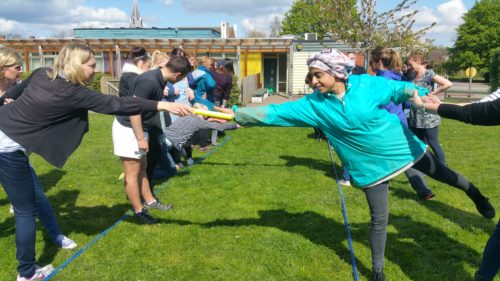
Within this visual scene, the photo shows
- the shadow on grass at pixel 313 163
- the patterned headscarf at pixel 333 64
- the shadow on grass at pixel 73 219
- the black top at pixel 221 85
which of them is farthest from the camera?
the black top at pixel 221 85

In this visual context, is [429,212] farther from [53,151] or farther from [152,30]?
[152,30]

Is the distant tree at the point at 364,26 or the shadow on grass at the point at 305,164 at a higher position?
the distant tree at the point at 364,26

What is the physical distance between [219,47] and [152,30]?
27.8ft

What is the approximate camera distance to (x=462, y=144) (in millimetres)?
10773

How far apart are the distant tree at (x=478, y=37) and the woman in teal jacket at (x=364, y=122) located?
206 ft

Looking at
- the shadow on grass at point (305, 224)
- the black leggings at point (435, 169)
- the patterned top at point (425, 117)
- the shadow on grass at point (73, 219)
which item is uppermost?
the patterned top at point (425, 117)

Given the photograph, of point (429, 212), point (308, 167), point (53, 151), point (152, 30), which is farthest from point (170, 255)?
point (152, 30)

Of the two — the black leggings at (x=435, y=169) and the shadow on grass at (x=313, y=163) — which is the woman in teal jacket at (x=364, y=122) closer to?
the black leggings at (x=435, y=169)

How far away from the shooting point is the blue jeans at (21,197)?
3.60m

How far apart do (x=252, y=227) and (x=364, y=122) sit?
2371 millimetres

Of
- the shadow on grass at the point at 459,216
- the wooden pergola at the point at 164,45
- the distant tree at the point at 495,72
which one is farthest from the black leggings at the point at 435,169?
the distant tree at the point at 495,72

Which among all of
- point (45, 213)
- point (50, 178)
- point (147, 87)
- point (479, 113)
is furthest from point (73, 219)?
point (479, 113)

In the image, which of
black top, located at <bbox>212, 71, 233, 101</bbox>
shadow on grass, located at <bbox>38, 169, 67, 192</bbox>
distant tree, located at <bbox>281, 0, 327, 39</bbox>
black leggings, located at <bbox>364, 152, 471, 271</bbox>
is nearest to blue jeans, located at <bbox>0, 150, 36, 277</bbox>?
black leggings, located at <bbox>364, 152, 471, 271</bbox>

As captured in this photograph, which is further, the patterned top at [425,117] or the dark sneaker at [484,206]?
the patterned top at [425,117]
